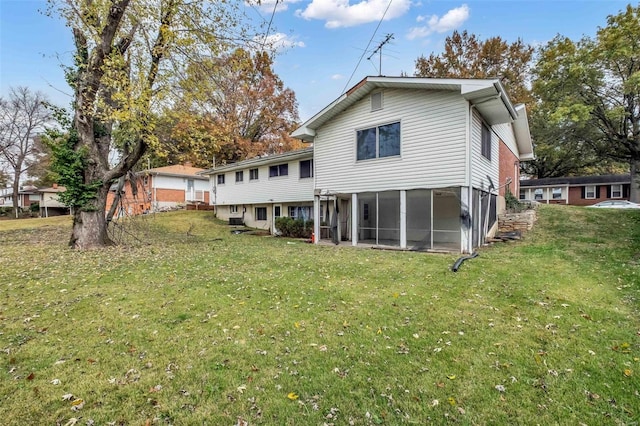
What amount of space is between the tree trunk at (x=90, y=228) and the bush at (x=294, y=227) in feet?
28.8

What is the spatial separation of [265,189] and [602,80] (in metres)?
23.9

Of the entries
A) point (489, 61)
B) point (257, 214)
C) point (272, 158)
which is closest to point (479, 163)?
point (272, 158)

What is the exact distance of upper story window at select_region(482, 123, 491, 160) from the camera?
37.5 feet

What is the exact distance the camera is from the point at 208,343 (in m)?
4.00

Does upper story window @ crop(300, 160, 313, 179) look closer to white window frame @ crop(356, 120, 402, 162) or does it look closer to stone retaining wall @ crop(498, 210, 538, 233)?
white window frame @ crop(356, 120, 402, 162)

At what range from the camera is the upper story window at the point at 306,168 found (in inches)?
660

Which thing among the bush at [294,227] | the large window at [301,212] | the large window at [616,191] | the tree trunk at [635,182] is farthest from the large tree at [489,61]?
the bush at [294,227]

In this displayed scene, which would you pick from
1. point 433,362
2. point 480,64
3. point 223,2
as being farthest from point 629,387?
point 480,64

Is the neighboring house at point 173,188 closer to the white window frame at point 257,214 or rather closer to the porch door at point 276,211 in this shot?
the white window frame at point 257,214

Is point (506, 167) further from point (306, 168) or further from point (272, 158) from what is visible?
point (272, 158)

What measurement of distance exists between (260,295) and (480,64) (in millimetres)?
29259

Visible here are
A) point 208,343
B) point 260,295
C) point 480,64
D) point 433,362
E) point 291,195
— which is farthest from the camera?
point 480,64

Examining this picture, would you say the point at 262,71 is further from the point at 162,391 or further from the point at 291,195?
the point at 162,391

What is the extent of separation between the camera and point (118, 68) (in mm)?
9922
